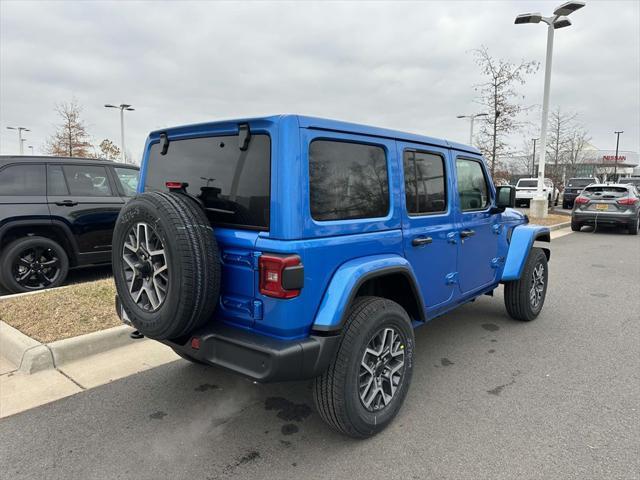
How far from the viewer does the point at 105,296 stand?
193 inches

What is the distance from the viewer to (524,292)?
4.83m

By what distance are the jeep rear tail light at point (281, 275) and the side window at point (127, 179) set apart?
193 inches

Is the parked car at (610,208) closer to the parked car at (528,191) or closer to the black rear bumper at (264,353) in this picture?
the parked car at (528,191)

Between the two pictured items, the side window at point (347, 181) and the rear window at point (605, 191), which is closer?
the side window at point (347, 181)

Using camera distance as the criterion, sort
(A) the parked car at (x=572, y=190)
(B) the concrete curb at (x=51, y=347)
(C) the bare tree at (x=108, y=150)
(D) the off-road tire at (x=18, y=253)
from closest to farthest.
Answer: (B) the concrete curb at (x=51, y=347) < (D) the off-road tire at (x=18, y=253) < (A) the parked car at (x=572, y=190) < (C) the bare tree at (x=108, y=150)

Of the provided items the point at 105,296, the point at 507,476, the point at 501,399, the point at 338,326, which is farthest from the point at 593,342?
the point at 105,296

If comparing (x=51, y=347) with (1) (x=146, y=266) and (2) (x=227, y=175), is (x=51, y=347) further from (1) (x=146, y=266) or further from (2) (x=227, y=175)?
(2) (x=227, y=175)

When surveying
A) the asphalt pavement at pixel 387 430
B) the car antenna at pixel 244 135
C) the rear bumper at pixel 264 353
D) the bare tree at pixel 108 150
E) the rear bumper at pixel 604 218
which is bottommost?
the asphalt pavement at pixel 387 430

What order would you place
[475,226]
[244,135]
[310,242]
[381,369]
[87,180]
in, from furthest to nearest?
[87,180]
[475,226]
[381,369]
[244,135]
[310,242]

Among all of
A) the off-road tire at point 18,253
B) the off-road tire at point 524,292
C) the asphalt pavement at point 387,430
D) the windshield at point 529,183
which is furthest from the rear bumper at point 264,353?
the windshield at point 529,183

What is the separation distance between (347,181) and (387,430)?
1631 mm

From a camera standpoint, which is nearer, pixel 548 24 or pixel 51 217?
pixel 51 217

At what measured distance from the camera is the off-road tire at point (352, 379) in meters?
2.56

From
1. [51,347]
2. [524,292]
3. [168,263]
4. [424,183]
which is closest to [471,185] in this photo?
[424,183]
